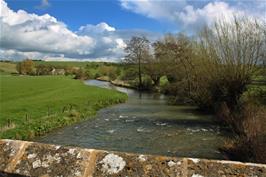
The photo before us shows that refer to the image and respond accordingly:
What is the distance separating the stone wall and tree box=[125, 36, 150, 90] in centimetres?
7728

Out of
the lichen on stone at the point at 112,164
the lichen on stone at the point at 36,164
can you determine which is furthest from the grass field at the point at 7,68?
the lichen on stone at the point at 112,164

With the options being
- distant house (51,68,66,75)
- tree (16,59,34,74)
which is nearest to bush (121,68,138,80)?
tree (16,59,34,74)

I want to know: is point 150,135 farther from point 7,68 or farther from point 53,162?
point 7,68

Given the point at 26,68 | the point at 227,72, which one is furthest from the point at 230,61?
the point at 26,68

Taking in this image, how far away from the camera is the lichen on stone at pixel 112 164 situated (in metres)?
2.67

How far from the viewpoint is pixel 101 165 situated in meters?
2.71

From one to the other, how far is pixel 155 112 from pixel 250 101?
10.9 meters

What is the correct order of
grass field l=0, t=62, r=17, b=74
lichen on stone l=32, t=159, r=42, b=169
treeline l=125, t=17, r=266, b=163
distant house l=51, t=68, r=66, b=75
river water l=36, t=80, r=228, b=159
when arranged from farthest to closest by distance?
distant house l=51, t=68, r=66, b=75
grass field l=0, t=62, r=17, b=74
treeline l=125, t=17, r=266, b=163
river water l=36, t=80, r=228, b=159
lichen on stone l=32, t=159, r=42, b=169

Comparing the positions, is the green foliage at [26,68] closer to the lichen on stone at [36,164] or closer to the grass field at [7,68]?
the grass field at [7,68]

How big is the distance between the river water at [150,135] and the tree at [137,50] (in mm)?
47726

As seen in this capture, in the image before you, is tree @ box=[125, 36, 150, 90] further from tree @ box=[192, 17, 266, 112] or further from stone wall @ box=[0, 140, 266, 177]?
stone wall @ box=[0, 140, 266, 177]

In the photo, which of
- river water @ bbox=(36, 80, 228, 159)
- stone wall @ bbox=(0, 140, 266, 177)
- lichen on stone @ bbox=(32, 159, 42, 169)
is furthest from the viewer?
river water @ bbox=(36, 80, 228, 159)

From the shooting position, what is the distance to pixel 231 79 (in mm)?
31516

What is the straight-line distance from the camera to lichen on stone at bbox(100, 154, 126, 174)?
2670 mm
